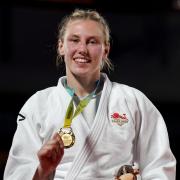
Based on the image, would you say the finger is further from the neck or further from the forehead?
the forehead

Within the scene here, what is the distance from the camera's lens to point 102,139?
1.74m

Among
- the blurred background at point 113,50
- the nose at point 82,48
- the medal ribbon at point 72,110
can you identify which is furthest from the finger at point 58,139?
the blurred background at point 113,50

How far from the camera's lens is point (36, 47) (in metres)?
2.74

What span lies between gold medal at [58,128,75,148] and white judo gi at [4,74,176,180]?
0.11 ft

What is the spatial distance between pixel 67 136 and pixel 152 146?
0.32m

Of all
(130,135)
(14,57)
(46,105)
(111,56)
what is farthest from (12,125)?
(130,135)

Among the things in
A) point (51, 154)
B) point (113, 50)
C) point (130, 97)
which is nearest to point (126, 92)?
point (130, 97)

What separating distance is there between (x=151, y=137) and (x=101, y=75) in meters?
0.30

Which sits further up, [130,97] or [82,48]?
[82,48]

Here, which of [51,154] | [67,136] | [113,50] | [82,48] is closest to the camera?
Answer: [51,154]

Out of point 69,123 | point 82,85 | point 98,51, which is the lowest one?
point 69,123

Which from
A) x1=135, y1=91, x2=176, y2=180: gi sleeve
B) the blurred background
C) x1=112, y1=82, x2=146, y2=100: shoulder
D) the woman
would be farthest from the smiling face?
the blurred background

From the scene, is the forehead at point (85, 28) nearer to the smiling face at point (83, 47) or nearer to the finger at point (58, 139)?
the smiling face at point (83, 47)

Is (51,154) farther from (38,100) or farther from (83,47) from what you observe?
(83,47)
